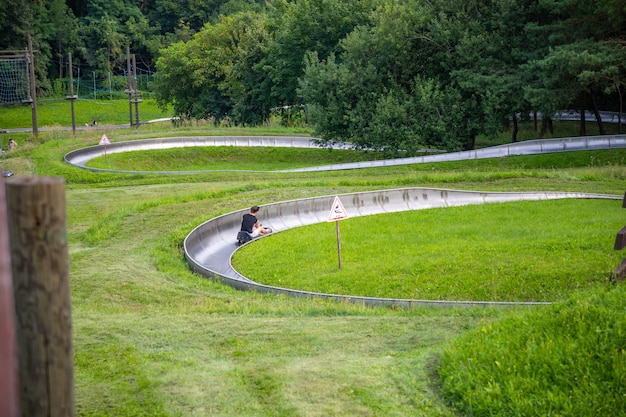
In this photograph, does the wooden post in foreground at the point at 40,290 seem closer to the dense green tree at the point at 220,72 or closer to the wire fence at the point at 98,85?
the dense green tree at the point at 220,72

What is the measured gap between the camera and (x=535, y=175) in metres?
30.2

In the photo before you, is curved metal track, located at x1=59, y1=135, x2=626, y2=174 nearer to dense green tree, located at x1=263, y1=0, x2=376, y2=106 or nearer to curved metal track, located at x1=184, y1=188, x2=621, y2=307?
curved metal track, located at x1=184, y1=188, x2=621, y2=307

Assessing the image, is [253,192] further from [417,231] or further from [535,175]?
[535,175]

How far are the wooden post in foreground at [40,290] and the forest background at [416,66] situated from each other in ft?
112

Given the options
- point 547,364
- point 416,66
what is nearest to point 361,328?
point 547,364

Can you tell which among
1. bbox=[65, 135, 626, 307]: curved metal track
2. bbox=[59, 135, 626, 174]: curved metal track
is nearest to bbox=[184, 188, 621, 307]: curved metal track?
bbox=[65, 135, 626, 307]: curved metal track

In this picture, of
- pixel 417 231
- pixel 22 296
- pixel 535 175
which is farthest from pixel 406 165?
pixel 22 296

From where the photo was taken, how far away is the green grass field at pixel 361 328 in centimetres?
799

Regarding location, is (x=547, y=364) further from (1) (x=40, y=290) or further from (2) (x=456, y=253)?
(2) (x=456, y=253)

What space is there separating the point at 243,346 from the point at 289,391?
6.76 feet

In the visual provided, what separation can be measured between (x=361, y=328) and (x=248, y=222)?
11422 millimetres

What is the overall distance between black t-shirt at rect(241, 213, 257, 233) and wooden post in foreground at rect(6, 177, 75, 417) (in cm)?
1756

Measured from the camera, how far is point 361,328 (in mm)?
11094

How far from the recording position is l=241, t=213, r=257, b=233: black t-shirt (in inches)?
873
